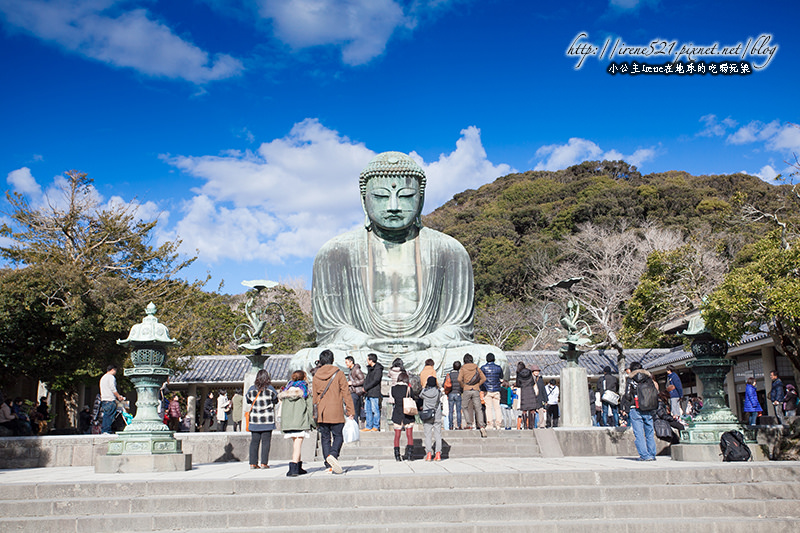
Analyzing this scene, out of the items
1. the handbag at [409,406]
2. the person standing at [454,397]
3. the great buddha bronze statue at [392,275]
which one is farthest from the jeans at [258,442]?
the great buddha bronze statue at [392,275]

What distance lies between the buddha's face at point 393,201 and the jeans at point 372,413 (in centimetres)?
439

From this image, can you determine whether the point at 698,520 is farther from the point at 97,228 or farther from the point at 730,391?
the point at 97,228

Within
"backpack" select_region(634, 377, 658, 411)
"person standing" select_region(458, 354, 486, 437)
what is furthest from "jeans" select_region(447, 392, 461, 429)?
"backpack" select_region(634, 377, 658, 411)

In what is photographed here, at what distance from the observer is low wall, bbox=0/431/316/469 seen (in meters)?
10.5

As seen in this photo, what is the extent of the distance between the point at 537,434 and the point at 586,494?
414 cm

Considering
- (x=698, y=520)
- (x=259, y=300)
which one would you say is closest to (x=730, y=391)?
(x=698, y=520)

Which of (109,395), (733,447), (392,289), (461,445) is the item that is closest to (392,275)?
(392,289)

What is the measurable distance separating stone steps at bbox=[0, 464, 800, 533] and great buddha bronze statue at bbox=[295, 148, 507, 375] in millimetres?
6839

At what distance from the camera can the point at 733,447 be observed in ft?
27.4

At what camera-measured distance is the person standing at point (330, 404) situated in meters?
7.86

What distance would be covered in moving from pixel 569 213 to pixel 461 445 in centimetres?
3513

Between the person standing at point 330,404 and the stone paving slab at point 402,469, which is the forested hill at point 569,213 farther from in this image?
Answer: the person standing at point 330,404

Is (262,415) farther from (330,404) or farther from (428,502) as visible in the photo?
(428,502)

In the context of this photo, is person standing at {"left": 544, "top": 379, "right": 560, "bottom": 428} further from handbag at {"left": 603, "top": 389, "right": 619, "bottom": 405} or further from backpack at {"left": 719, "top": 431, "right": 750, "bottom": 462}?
backpack at {"left": 719, "top": 431, "right": 750, "bottom": 462}
